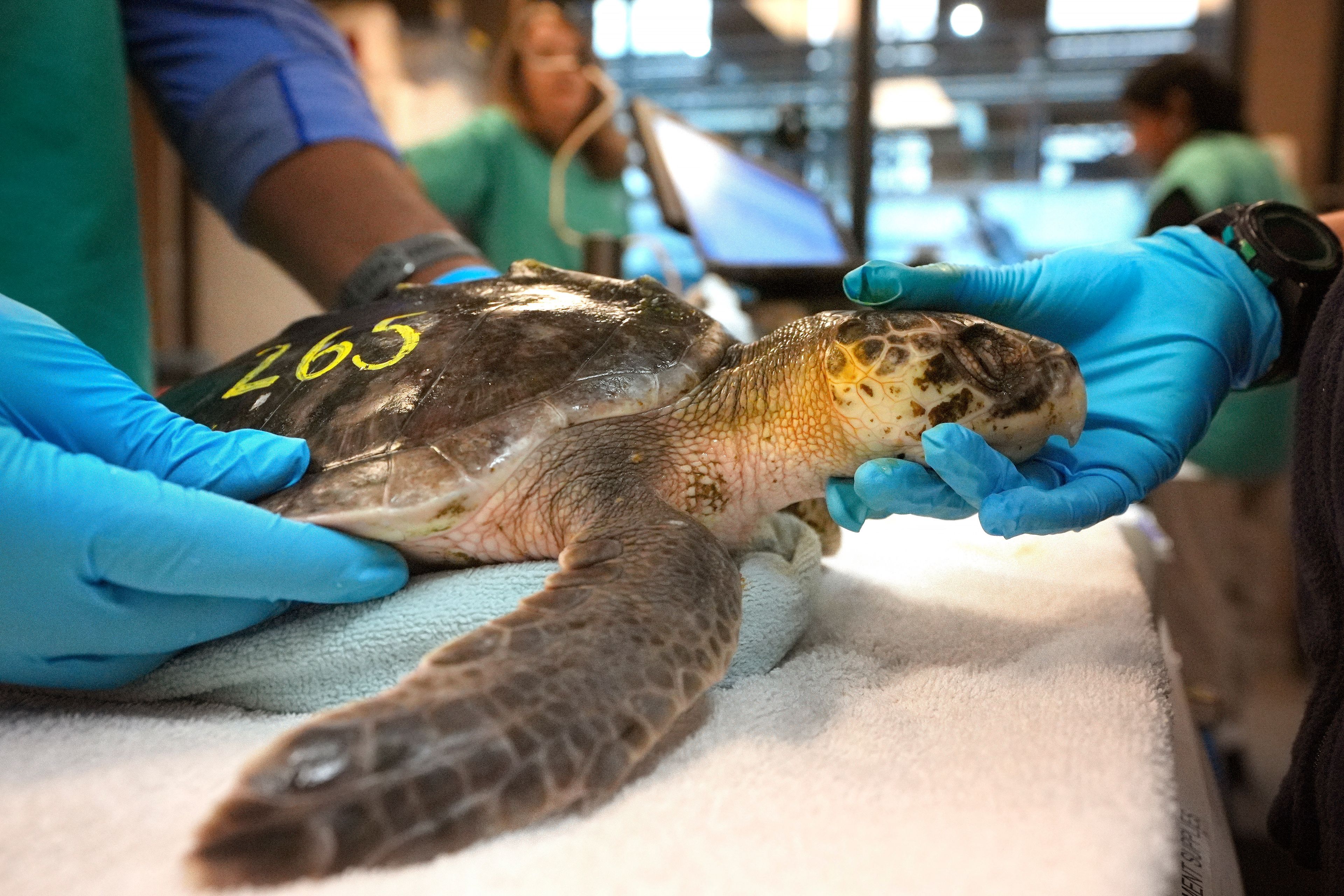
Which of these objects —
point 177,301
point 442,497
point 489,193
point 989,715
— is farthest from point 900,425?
point 177,301

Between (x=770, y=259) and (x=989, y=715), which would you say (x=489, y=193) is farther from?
(x=989, y=715)

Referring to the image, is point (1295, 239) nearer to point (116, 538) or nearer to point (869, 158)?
point (116, 538)

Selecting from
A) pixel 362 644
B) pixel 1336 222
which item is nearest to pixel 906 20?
pixel 1336 222

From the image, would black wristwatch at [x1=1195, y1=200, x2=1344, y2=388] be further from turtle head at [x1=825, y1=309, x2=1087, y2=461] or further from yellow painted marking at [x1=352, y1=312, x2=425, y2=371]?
A: yellow painted marking at [x1=352, y1=312, x2=425, y2=371]

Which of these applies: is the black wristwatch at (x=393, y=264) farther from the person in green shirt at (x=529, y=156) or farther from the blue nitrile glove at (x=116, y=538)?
the person in green shirt at (x=529, y=156)

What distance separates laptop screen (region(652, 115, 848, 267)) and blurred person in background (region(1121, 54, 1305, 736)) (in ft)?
2.60

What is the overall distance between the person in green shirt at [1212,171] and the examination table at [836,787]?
3.93 ft

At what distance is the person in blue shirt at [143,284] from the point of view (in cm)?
55

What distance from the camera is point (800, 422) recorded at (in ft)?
2.38

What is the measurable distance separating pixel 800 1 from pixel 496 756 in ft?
12.6

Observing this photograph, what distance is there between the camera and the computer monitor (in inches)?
61.3

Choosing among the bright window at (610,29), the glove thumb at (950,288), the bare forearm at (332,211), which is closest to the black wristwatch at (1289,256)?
the glove thumb at (950,288)

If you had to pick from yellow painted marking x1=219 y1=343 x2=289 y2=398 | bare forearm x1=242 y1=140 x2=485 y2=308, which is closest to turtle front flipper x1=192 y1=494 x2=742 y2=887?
yellow painted marking x1=219 y1=343 x2=289 y2=398

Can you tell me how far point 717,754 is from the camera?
1.62 ft
